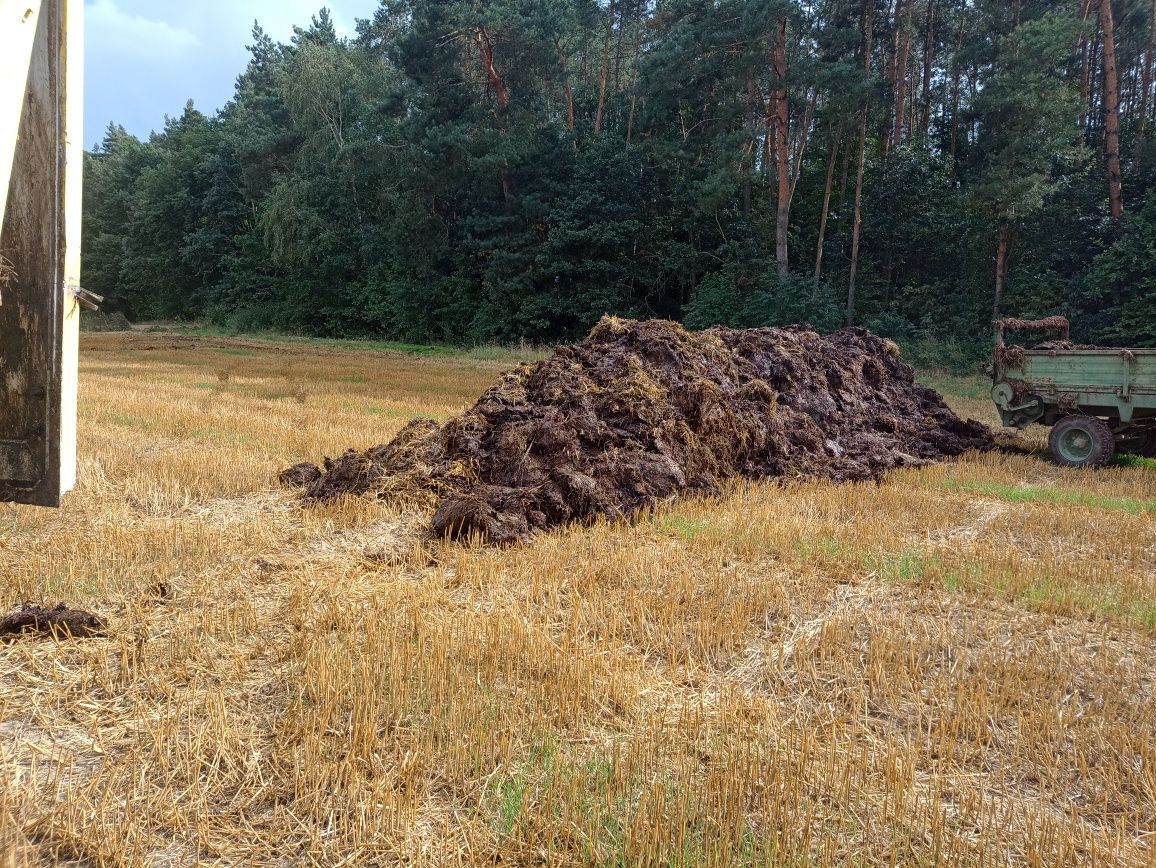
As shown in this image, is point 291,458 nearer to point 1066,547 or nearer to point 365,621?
point 365,621

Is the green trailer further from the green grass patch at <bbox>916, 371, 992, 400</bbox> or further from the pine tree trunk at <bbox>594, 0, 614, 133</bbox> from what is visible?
the pine tree trunk at <bbox>594, 0, 614, 133</bbox>

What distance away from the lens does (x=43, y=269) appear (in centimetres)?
299

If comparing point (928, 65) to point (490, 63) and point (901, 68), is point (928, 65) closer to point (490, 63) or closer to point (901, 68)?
point (901, 68)

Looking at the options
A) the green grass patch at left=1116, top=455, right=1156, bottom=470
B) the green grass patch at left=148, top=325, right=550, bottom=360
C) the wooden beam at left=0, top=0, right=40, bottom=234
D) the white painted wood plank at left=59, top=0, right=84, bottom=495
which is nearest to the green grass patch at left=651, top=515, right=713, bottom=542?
the white painted wood plank at left=59, top=0, right=84, bottom=495

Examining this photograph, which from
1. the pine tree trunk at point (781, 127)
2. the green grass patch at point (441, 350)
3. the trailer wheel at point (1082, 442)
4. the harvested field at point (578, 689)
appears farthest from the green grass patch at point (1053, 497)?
the green grass patch at point (441, 350)

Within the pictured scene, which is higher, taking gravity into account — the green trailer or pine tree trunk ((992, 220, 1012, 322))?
pine tree trunk ((992, 220, 1012, 322))

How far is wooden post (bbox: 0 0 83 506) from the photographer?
9.55ft

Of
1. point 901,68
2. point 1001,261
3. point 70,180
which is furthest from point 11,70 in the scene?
point 901,68

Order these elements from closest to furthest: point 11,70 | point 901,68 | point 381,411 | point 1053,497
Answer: point 11,70 → point 1053,497 → point 381,411 → point 901,68

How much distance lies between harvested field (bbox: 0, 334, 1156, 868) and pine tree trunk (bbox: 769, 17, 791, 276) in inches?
806

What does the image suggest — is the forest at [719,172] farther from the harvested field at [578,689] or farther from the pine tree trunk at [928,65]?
the harvested field at [578,689]

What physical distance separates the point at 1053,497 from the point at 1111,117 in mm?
19250

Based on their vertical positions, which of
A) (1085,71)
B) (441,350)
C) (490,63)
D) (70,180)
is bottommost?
(441,350)

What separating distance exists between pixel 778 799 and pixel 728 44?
2594 cm
